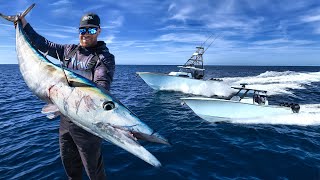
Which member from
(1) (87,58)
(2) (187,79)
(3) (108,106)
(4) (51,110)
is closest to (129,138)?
(3) (108,106)

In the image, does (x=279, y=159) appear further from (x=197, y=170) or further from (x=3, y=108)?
(x=3, y=108)

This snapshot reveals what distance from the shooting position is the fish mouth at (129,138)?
81.3 inches

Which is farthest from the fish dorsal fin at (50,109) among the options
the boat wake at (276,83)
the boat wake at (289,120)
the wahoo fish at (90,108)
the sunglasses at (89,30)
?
Result: the boat wake at (276,83)

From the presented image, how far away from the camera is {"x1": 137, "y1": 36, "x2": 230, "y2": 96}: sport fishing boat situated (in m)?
24.7

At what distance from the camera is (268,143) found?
402 inches

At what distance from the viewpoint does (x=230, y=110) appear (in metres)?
13.6

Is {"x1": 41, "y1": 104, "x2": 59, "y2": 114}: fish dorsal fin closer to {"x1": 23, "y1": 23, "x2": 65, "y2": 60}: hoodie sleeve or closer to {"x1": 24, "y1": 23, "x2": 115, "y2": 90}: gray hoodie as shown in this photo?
{"x1": 24, "y1": 23, "x2": 115, "y2": 90}: gray hoodie

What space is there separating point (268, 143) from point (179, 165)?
4602mm

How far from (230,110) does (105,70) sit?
11613 millimetres

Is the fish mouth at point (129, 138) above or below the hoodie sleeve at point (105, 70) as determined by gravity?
below

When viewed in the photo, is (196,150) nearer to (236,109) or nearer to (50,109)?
(236,109)

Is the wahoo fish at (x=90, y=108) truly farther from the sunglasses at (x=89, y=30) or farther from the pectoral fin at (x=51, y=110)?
the sunglasses at (x=89, y=30)

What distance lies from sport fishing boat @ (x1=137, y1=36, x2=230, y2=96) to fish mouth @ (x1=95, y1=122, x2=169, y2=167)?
22708 mm

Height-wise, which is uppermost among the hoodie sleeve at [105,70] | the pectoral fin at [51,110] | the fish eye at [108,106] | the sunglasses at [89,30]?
the sunglasses at [89,30]
